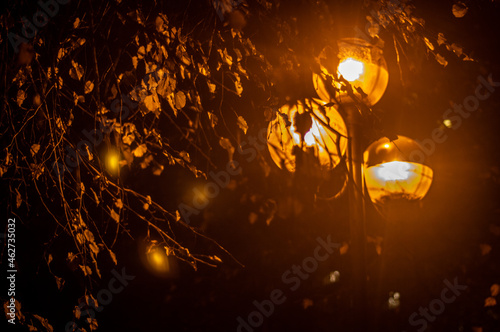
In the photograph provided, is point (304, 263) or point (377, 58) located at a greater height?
point (304, 263)

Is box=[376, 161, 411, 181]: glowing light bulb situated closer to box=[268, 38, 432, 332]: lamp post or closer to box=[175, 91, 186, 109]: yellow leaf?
box=[268, 38, 432, 332]: lamp post

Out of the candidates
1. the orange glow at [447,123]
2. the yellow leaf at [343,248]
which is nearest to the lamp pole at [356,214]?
the yellow leaf at [343,248]

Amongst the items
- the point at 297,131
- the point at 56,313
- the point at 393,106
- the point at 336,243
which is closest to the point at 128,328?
the point at 56,313

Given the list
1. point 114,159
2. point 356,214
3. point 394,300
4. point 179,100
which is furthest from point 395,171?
point 394,300

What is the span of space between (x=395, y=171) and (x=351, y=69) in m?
0.78

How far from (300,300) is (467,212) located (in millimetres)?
3093

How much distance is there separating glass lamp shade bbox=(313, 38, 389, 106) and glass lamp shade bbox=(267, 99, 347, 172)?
26cm

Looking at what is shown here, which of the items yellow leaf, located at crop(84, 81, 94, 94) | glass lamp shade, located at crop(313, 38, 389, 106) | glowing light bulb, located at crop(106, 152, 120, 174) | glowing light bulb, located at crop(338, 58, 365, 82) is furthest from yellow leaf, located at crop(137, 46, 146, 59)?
glowing light bulb, located at crop(338, 58, 365, 82)

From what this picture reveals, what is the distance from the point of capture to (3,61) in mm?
3051

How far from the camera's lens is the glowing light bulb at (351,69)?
3.36m

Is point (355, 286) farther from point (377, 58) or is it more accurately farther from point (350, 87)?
point (377, 58)

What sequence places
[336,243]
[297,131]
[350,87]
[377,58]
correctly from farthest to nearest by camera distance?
[336,243] → [377,58] → [350,87] → [297,131]

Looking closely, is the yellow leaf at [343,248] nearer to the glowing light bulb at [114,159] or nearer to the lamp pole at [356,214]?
the lamp pole at [356,214]

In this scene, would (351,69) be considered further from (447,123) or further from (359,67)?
(447,123)
